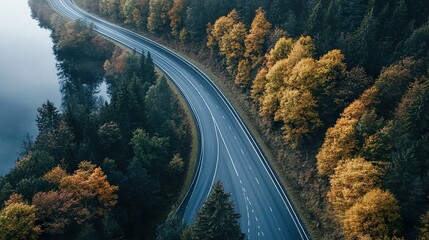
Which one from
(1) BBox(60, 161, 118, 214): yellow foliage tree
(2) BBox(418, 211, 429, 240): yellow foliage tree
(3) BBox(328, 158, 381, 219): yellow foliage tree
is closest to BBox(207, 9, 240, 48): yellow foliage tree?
(1) BBox(60, 161, 118, 214): yellow foliage tree

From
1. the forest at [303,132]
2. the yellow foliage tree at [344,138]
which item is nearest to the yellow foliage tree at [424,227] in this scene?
the forest at [303,132]

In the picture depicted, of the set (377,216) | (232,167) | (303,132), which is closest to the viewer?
(377,216)

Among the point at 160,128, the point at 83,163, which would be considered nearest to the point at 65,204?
the point at 83,163

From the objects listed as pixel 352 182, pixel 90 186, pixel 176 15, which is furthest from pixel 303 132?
pixel 176 15

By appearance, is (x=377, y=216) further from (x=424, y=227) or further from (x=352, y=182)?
(x=352, y=182)

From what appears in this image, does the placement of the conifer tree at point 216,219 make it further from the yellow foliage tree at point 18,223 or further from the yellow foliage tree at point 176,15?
the yellow foliage tree at point 176,15

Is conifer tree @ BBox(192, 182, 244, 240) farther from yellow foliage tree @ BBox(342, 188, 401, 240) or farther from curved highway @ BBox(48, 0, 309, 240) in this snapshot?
yellow foliage tree @ BBox(342, 188, 401, 240)

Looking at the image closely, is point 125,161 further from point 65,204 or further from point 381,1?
point 381,1
